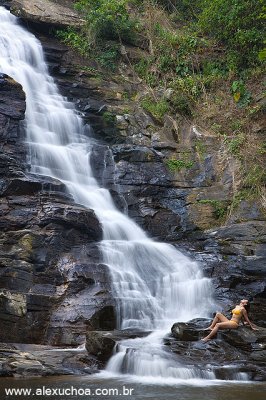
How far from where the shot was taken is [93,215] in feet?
44.0

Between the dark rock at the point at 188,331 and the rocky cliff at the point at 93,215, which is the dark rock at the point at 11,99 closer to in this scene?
the rocky cliff at the point at 93,215

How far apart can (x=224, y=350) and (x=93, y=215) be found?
5.66 metres

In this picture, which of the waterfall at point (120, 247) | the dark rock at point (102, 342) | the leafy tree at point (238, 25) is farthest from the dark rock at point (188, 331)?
the leafy tree at point (238, 25)

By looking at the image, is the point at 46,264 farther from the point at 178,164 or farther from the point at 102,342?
the point at 178,164

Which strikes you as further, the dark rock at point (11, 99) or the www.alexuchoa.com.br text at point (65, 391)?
the dark rock at point (11, 99)

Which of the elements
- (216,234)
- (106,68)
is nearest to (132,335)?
(216,234)

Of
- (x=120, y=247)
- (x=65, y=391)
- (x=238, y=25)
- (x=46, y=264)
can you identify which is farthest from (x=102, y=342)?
(x=238, y=25)

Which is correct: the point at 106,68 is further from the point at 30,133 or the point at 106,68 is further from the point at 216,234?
the point at 216,234

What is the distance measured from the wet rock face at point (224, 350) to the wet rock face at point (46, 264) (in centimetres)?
195

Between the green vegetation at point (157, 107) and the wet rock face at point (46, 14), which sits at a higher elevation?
the wet rock face at point (46, 14)

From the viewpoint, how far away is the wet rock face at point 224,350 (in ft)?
27.9

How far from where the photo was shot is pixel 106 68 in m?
21.9

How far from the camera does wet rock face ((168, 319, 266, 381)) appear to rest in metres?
8.50

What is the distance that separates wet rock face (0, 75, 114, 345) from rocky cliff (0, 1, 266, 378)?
2 centimetres
